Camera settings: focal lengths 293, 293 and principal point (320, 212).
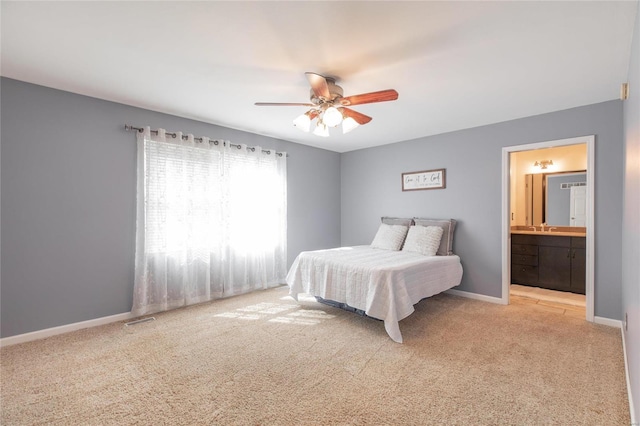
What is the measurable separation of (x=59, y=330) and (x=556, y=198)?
7150 millimetres

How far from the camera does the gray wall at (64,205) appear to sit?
273 centimetres

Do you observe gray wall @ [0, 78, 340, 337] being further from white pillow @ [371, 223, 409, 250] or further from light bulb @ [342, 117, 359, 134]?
white pillow @ [371, 223, 409, 250]

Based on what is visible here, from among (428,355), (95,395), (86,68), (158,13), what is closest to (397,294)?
(428,355)

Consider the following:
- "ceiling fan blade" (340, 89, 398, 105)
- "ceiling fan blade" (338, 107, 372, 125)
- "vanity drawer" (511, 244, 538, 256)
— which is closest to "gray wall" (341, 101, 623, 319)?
"vanity drawer" (511, 244, 538, 256)

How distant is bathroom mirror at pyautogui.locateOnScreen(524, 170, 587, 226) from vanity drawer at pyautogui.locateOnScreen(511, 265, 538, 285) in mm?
972

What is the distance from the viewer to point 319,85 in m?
2.33

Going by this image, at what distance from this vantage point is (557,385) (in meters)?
2.07

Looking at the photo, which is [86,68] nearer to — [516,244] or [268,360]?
[268,360]

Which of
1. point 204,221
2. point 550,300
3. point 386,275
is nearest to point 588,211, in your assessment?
point 550,300

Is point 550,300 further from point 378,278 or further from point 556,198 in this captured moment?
point 378,278

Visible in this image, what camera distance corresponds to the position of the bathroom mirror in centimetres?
478

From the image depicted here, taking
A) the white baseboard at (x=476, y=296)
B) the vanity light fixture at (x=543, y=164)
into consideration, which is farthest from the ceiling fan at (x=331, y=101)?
the vanity light fixture at (x=543, y=164)

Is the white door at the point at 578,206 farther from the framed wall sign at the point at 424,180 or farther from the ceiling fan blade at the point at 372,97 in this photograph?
the ceiling fan blade at the point at 372,97

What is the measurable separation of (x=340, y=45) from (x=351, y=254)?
A: 8.34 ft
